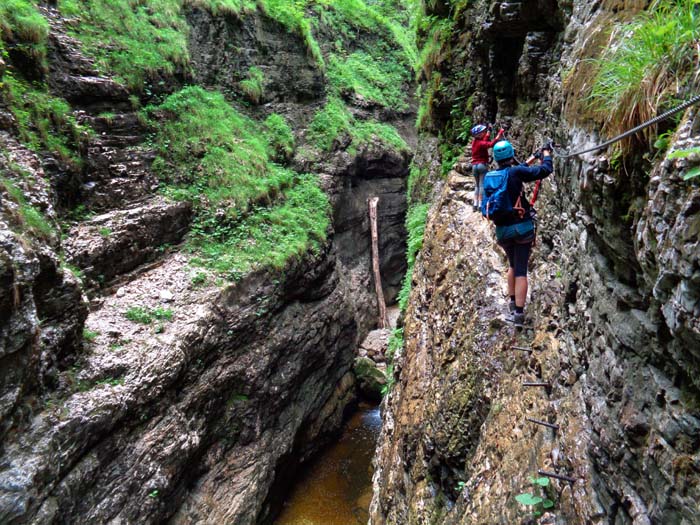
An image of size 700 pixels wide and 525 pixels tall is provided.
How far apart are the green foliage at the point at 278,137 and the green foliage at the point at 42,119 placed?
640 centimetres

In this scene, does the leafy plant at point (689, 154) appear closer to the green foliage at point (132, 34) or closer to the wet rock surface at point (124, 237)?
the wet rock surface at point (124, 237)

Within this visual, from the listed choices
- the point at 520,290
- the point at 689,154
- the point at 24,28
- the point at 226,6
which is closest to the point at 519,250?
the point at 520,290

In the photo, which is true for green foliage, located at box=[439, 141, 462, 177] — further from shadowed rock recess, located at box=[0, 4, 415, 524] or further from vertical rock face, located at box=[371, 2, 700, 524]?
shadowed rock recess, located at box=[0, 4, 415, 524]

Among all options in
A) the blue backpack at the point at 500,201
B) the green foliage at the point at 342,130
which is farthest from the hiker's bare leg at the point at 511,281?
the green foliage at the point at 342,130

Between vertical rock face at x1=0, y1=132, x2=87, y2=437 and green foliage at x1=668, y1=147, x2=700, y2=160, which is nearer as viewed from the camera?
green foliage at x1=668, y1=147, x2=700, y2=160

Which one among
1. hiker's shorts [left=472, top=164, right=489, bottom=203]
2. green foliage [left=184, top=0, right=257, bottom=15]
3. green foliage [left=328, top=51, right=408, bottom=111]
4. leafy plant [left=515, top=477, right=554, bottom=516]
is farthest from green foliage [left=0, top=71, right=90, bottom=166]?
green foliage [left=328, top=51, right=408, bottom=111]

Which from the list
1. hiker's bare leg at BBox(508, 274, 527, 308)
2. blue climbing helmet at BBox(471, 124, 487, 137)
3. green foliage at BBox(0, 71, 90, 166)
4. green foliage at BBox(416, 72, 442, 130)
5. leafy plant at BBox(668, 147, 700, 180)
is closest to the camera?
leafy plant at BBox(668, 147, 700, 180)

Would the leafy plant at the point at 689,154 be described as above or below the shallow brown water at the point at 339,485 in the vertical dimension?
above

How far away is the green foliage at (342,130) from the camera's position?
1648cm

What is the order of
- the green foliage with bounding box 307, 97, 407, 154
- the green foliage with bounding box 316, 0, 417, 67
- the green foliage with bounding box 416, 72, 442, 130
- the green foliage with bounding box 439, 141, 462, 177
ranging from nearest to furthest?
1. the green foliage with bounding box 439, 141, 462, 177
2. the green foliage with bounding box 416, 72, 442, 130
3. the green foliage with bounding box 307, 97, 407, 154
4. the green foliage with bounding box 316, 0, 417, 67

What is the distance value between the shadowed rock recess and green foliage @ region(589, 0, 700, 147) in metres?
7.07

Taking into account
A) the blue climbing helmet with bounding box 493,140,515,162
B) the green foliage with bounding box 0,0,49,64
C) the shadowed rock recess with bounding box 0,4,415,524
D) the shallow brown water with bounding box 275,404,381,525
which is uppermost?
the green foliage with bounding box 0,0,49,64

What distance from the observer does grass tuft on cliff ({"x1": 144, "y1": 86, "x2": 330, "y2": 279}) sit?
10.8m

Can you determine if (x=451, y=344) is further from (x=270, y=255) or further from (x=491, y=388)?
(x=270, y=255)
